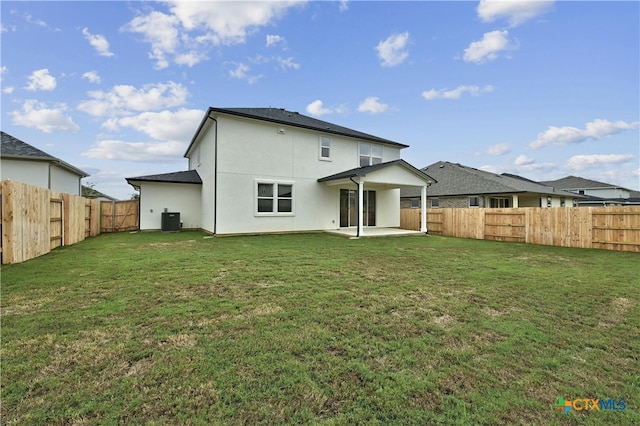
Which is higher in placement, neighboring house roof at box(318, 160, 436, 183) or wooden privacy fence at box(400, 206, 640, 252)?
neighboring house roof at box(318, 160, 436, 183)

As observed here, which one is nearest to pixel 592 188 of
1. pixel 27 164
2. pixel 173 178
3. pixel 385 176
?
pixel 385 176

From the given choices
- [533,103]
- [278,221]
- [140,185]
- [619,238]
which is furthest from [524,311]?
Answer: [140,185]

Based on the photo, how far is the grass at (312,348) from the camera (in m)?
1.93

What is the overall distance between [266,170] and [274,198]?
4.71 ft

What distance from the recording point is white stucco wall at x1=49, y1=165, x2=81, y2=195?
1461 centimetres

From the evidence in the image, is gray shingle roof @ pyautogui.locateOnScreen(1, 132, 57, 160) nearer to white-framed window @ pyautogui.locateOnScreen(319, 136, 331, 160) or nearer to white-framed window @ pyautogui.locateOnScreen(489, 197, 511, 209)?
white-framed window @ pyautogui.locateOnScreen(319, 136, 331, 160)

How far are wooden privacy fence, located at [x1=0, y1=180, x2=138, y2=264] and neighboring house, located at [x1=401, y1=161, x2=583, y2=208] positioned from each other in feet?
67.3

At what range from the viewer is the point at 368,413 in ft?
6.19

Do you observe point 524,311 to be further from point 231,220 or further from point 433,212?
point 433,212

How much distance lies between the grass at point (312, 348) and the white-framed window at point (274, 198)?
833 centimetres

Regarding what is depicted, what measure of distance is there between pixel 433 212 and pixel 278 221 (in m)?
8.92

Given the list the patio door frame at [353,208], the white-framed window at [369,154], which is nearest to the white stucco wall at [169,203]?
the patio door frame at [353,208]

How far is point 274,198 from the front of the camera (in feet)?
46.3

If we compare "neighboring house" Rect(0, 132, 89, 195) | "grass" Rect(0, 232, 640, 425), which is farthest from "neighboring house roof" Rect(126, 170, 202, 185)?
"grass" Rect(0, 232, 640, 425)
